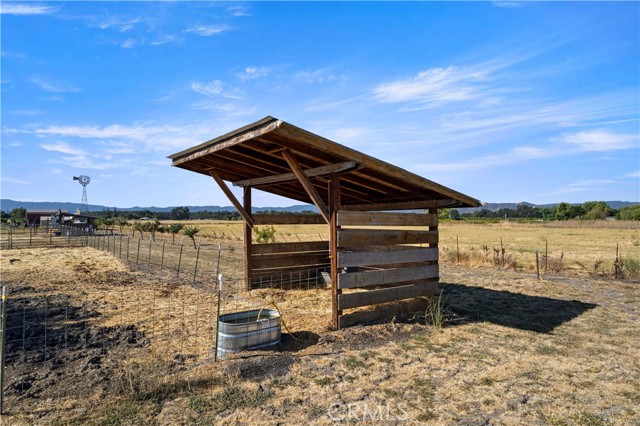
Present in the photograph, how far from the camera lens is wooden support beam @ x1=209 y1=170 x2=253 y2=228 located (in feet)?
31.8

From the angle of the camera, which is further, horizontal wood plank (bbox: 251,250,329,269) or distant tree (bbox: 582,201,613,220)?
distant tree (bbox: 582,201,613,220)

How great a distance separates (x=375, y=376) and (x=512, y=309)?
514cm

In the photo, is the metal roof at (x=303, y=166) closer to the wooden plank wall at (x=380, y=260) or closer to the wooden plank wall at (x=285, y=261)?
the wooden plank wall at (x=380, y=260)

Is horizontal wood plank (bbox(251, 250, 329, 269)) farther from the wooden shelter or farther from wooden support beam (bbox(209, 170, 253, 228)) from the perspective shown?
wooden support beam (bbox(209, 170, 253, 228))

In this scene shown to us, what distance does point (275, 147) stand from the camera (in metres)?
6.68

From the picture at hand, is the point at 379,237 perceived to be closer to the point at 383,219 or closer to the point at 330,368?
the point at 383,219

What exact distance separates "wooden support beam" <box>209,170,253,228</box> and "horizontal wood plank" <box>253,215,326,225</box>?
239 millimetres

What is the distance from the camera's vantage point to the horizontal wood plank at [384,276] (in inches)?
265

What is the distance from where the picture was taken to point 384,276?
24.1 feet

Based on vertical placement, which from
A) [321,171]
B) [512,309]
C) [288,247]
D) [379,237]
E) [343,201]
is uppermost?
[321,171]

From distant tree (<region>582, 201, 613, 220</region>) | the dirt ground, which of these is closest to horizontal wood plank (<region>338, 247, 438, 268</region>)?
the dirt ground

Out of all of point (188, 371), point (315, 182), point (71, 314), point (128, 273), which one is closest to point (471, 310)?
point (315, 182)

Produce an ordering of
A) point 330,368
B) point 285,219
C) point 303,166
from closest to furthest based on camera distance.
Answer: point 330,368 → point 303,166 → point 285,219

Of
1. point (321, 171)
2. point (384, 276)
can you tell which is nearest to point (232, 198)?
point (321, 171)
